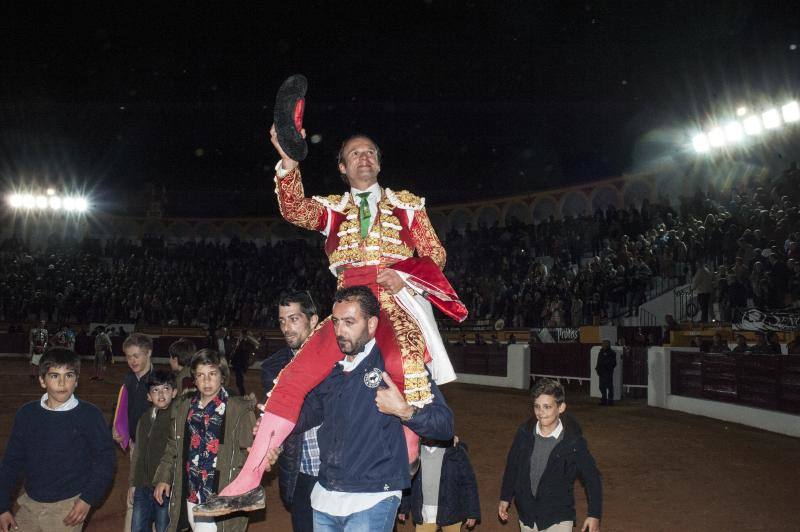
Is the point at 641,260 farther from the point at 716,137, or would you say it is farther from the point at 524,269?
the point at 524,269

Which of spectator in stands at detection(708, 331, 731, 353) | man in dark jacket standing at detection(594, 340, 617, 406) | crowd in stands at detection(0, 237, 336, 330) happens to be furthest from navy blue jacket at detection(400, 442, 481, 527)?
crowd in stands at detection(0, 237, 336, 330)

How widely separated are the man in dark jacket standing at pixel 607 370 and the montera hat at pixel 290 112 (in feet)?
42.1

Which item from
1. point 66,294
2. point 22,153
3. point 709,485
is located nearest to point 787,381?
point 709,485

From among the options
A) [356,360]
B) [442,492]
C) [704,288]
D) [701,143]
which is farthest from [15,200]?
[356,360]

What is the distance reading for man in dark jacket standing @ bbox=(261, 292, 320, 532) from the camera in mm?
3436

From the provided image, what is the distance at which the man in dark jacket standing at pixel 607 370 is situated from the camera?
15.2 metres

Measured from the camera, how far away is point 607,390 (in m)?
15.3

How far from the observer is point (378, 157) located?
375 cm

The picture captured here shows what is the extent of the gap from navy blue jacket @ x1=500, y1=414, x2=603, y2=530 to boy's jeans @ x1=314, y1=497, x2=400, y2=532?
64.7 inches

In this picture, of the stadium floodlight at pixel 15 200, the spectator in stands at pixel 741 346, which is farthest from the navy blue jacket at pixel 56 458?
the stadium floodlight at pixel 15 200

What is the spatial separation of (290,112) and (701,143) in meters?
21.3

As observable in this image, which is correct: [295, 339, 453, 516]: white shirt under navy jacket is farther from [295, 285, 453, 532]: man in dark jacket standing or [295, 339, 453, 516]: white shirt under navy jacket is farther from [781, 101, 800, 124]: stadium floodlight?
[781, 101, 800, 124]: stadium floodlight

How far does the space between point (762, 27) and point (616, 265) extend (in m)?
9.36

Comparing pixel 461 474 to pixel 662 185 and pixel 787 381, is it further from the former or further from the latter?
pixel 662 185
